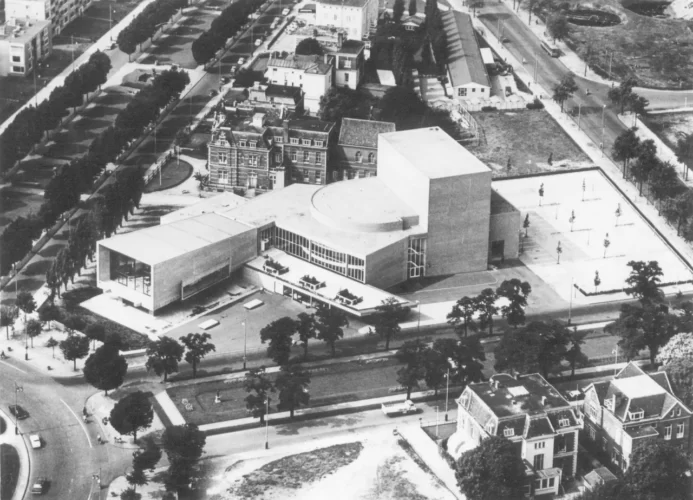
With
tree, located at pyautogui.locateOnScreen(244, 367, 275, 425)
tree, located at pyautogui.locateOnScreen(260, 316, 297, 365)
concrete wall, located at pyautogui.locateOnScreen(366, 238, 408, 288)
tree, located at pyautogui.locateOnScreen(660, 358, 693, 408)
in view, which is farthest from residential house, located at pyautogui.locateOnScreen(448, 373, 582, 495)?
concrete wall, located at pyautogui.locateOnScreen(366, 238, 408, 288)

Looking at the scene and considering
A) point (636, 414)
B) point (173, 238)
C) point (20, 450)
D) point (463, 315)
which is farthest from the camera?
point (173, 238)

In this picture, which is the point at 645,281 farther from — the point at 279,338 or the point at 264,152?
the point at 264,152

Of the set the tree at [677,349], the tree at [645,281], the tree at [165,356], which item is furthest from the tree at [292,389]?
the tree at [645,281]

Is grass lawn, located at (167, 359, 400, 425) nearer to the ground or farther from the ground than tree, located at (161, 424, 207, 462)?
nearer to the ground

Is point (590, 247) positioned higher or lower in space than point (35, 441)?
higher

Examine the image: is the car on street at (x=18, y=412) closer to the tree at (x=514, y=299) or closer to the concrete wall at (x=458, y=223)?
the tree at (x=514, y=299)

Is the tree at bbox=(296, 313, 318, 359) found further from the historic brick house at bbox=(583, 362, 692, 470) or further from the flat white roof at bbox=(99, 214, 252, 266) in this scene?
the historic brick house at bbox=(583, 362, 692, 470)

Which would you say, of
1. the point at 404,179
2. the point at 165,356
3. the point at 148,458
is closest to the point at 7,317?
the point at 165,356
